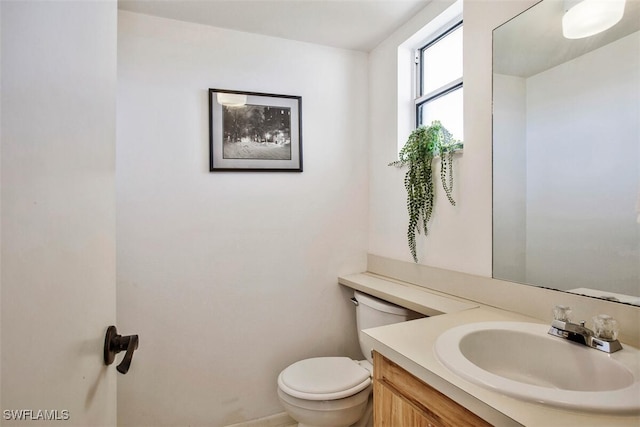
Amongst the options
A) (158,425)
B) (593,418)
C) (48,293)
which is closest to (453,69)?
(593,418)

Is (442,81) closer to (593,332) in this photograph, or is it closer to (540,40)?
(540,40)

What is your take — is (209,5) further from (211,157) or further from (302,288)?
(302,288)

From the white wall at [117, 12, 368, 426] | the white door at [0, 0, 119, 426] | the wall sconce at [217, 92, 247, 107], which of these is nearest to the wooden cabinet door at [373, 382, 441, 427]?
the white door at [0, 0, 119, 426]

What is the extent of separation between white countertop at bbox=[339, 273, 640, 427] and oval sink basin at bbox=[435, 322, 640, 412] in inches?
0.7

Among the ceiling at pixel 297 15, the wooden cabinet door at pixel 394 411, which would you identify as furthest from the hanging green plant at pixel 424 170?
the wooden cabinet door at pixel 394 411

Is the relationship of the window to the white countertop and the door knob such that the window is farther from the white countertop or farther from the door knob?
the door knob

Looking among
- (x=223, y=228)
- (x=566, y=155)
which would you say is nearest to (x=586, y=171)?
(x=566, y=155)

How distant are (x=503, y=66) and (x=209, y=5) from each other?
144 centimetres

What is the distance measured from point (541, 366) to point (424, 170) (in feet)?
3.24

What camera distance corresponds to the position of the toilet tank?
172cm

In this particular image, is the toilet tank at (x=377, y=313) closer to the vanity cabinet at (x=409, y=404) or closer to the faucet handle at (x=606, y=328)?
the vanity cabinet at (x=409, y=404)

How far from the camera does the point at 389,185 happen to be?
2092 mm

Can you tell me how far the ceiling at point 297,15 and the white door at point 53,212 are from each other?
123 centimetres

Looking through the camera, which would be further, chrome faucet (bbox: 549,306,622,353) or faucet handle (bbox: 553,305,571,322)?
faucet handle (bbox: 553,305,571,322)
